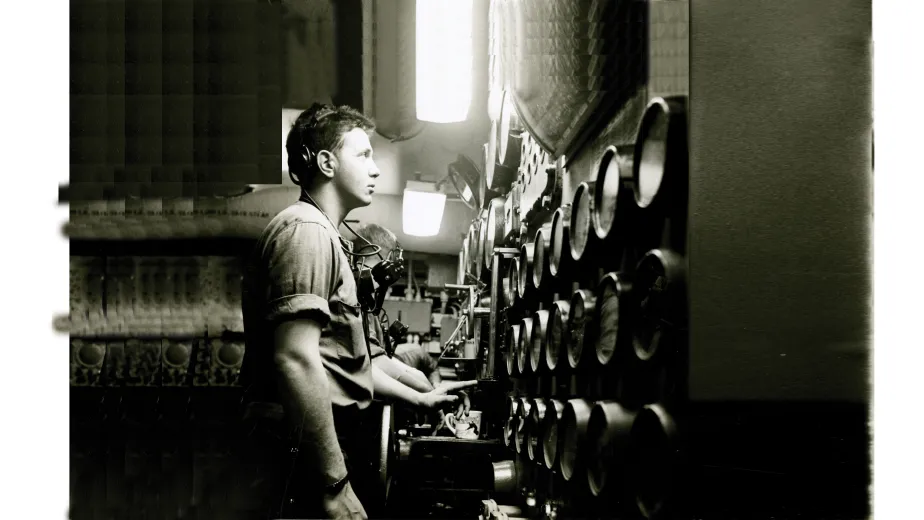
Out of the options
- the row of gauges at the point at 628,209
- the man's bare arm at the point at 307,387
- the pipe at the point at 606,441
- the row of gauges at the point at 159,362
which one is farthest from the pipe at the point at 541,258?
the row of gauges at the point at 159,362

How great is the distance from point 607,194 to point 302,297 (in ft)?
2.83

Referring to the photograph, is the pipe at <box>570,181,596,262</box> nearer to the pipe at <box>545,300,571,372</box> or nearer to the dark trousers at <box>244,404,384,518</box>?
the pipe at <box>545,300,571,372</box>

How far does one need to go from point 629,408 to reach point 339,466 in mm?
788

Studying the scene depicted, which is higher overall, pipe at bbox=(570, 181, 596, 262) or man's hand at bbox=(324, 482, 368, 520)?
pipe at bbox=(570, 181, 596, 262)

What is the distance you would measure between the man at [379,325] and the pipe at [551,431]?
0.45 meters

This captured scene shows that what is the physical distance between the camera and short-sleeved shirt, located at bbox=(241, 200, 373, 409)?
5.98 ft

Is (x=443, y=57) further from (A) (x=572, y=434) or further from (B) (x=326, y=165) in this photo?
(A) (x=572, y=434)

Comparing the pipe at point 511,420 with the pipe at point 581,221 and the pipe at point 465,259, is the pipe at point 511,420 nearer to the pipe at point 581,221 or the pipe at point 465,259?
the pipe at point 465,259

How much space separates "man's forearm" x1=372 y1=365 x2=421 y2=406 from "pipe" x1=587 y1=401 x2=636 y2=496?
2.12 ft

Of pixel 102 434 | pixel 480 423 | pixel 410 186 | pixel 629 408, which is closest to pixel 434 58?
pixel 410 186

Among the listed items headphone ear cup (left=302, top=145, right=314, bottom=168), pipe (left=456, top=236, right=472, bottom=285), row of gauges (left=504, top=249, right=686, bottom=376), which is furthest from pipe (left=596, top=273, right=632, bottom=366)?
pipe (left=456, top=236, right=472, bottom=285)

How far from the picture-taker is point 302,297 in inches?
71.6

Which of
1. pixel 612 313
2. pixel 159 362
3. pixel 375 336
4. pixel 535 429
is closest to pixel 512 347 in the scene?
pixel 535 429

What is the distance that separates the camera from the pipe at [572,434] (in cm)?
197
